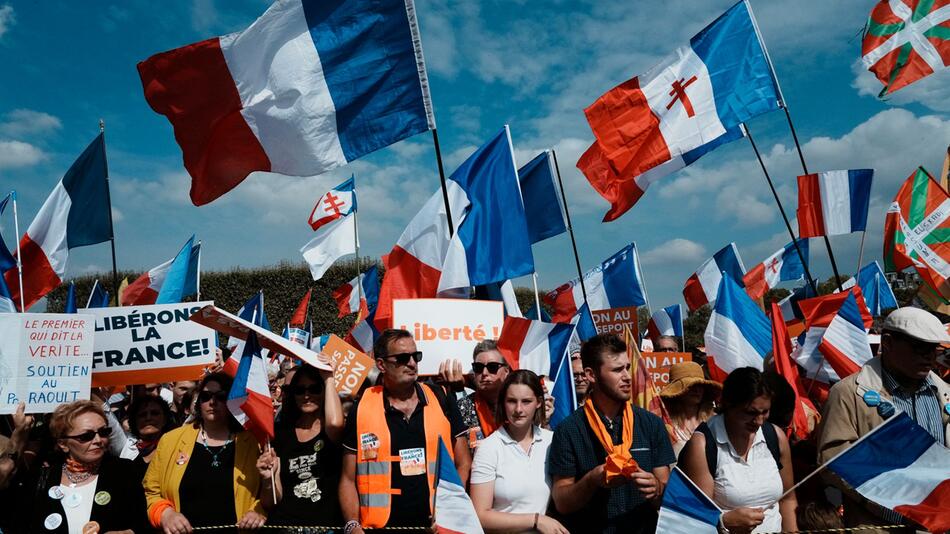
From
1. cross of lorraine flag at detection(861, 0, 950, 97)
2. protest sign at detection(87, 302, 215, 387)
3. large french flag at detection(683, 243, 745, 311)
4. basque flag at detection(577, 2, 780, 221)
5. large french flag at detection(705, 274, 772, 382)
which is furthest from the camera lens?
large french flag at detection(683, 243, 745, 311)

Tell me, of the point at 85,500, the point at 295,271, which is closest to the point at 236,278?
the point at 295,271

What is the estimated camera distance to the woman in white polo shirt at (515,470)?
3.41 meters

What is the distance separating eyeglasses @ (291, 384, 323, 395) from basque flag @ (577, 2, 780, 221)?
469 centimetres

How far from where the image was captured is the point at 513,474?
3498 millimetres

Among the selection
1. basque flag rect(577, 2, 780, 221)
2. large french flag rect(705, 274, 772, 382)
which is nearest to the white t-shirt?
large french flag rect(705, 274, 772, 382)

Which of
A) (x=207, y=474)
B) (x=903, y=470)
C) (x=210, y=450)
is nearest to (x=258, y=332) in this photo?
(x=210, y=450)

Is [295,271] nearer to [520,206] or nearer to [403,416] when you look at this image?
[520,206]

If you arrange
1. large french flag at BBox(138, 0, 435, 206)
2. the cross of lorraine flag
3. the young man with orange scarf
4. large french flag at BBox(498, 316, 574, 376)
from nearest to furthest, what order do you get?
1. the young man with orange scarf
2. large french flag at BBox(498, 316, 574, 376)
3. large french flag at BBox(138, 0, 435, 206)
4. the cross of lorraine flag

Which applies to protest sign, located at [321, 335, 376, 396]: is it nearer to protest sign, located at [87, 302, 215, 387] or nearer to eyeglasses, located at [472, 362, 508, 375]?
eyeglasses, located at [472, 362, 508, 375]

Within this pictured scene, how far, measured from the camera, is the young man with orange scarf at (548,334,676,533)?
11.0ft

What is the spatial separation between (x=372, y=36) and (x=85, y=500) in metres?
3.90

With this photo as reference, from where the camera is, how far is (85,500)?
3.58 m

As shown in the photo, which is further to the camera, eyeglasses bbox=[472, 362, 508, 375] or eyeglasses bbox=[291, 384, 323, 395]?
eyeglasses bbox=[472, 362, 508, 375]

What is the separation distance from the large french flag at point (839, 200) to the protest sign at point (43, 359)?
7.80m
